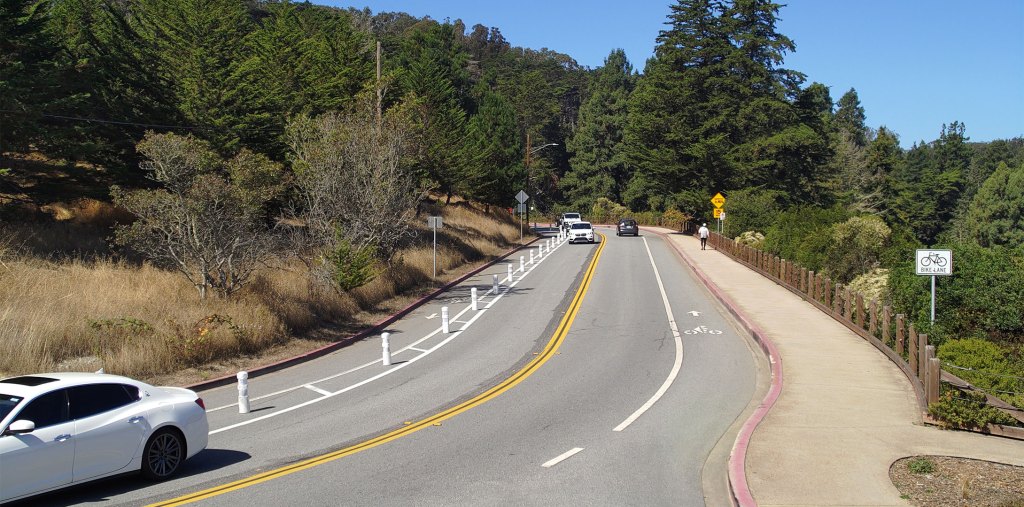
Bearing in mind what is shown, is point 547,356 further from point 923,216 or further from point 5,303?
point 923,216

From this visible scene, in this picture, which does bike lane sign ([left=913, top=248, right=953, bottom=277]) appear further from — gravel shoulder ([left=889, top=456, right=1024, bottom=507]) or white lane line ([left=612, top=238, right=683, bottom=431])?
gravel shoulder ([left=889, top=456, right=1024, bottom=507])

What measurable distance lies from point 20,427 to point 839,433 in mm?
10794

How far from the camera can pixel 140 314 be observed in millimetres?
18703

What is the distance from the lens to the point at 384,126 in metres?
30.8

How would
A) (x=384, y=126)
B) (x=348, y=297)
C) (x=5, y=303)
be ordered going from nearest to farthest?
1. (x=5, y=303)
2. (x=348, y=297)
3. (x=384, y=126)

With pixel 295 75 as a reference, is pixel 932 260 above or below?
below

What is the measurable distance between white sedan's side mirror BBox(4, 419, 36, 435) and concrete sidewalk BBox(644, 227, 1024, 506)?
809cm

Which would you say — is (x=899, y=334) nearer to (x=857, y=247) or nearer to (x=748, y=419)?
(x=748, y=419)

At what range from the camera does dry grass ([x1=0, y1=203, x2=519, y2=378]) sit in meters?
Answer: 16.2

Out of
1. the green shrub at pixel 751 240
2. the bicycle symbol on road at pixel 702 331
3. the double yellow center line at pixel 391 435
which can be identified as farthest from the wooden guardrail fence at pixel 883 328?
the double yellow center line at pixel 391 435

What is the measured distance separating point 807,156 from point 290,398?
6107 centimetres

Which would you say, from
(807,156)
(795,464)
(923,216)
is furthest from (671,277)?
(923,216)

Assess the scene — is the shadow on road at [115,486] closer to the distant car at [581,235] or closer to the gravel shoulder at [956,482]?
the gravel shoulder at [956,482]

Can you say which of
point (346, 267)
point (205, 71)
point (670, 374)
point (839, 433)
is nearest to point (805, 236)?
point (670, 374)
